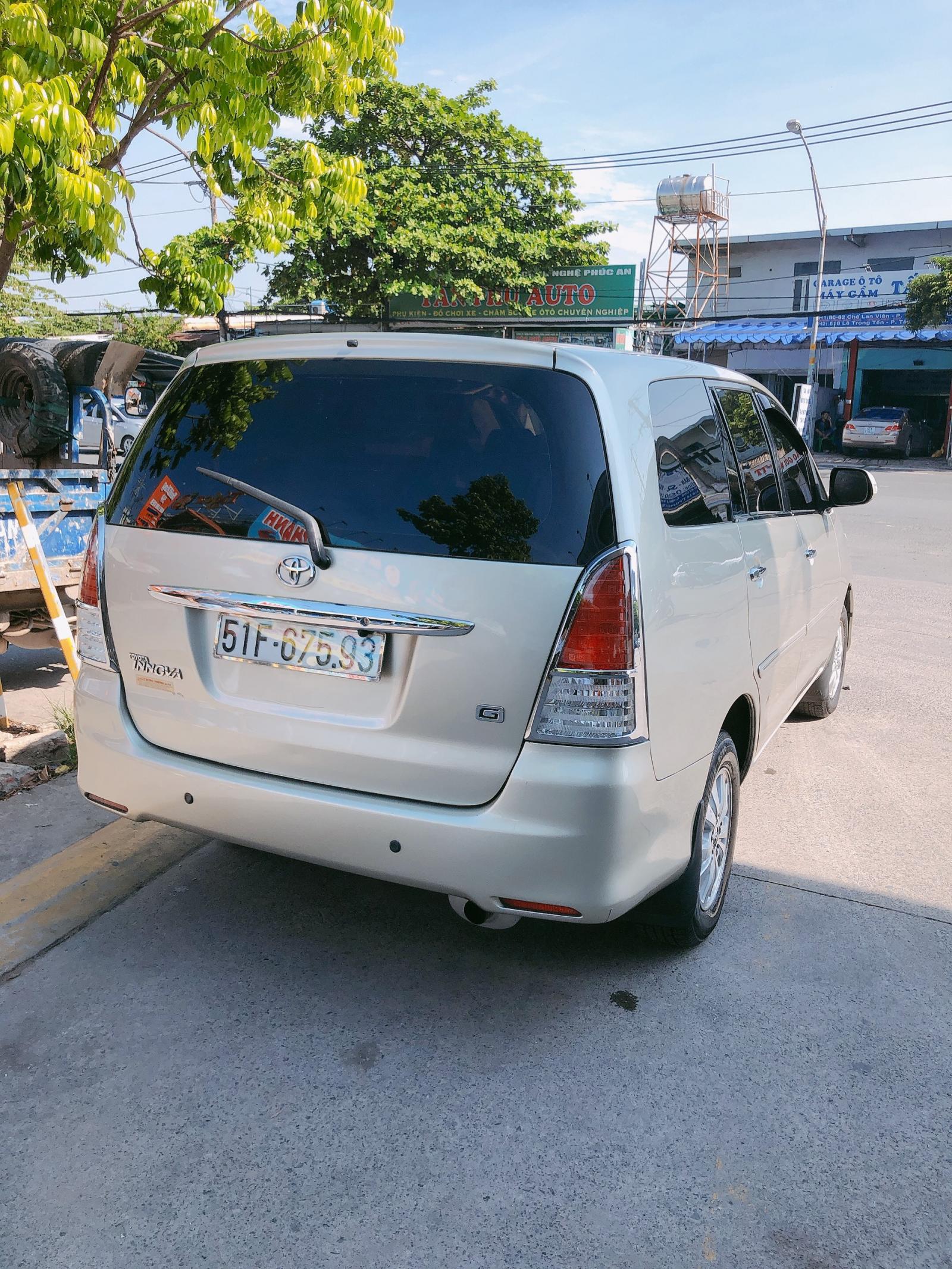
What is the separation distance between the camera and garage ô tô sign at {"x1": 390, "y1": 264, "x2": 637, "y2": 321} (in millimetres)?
32875

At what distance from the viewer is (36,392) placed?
20.6 feet

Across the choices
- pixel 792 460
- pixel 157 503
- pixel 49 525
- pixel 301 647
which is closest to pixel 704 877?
pixel 301 647

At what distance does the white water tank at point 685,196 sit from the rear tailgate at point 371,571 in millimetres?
37463

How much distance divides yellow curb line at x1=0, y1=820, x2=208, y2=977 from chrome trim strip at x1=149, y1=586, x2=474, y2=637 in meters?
1.14

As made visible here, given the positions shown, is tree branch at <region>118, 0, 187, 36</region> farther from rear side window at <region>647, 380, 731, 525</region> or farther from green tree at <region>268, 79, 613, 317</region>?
green tree at <region>268, 79, 613, 317</region>

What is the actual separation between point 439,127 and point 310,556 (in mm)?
30655

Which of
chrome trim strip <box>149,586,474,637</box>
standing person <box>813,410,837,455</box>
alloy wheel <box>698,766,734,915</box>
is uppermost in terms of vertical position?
chrome trim strip <box>149,586,474,637</box>

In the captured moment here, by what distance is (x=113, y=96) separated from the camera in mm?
6059

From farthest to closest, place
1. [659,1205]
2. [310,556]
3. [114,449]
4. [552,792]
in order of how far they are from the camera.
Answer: [114,449], [310,556], [552,792], [659,1205]

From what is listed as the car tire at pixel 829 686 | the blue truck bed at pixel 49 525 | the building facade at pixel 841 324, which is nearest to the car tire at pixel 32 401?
the blue truck bed at pixel 49 525

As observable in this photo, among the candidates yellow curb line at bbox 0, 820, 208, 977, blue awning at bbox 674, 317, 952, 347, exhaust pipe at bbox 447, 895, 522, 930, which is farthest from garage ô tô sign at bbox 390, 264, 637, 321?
exhaust pipe at bbox 447, 895, 522, 930

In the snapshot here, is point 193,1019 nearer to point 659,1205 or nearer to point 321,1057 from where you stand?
point 321,1057

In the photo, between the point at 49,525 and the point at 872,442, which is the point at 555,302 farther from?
the point at 49,525

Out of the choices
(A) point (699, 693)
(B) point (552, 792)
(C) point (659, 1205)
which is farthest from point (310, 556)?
(C) point (659, 1205)
